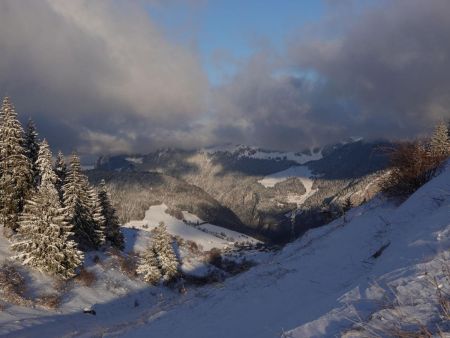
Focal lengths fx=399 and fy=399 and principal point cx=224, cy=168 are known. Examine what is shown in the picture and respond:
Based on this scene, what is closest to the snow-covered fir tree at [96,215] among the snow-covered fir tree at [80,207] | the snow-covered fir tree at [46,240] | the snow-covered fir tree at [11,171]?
the snow-covered fir tree at [80,207]

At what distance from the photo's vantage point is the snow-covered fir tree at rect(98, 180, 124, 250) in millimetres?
59500

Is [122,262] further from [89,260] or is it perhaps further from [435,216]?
[435,216]

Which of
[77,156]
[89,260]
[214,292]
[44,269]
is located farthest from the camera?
[77,156]

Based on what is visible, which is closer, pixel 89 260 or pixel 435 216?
pixel 435 216

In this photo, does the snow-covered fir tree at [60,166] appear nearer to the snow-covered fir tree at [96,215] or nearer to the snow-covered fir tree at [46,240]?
the snow-covered fir tree at [96,215]

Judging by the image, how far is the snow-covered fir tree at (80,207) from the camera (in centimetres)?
4888

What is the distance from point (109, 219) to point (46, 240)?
2252cm

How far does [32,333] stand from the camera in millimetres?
24578

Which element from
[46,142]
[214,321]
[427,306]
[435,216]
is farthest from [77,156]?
[427,306]

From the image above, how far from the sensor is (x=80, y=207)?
163 ft

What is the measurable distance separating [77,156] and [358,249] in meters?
42.7

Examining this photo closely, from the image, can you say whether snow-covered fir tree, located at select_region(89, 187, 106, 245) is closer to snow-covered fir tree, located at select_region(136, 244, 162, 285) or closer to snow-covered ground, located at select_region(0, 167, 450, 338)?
snow-covered fir tree, located at select_region(136, 244, 162, 285)

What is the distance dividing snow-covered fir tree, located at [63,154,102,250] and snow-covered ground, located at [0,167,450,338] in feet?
118

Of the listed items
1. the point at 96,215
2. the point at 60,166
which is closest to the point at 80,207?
the point at 96,215
